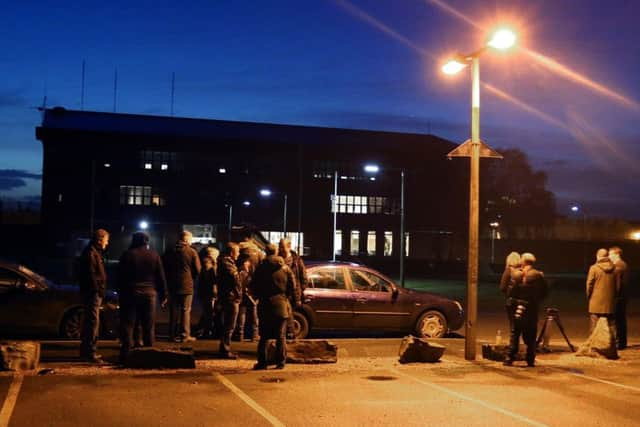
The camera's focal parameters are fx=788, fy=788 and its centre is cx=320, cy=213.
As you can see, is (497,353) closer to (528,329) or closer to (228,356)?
(528,329)

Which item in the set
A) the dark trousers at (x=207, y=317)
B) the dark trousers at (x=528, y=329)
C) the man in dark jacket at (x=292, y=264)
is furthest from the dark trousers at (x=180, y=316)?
the dark trousers at (x=528, y=329)

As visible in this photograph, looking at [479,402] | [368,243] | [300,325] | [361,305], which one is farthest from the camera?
[368,243]

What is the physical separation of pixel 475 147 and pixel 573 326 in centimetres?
866

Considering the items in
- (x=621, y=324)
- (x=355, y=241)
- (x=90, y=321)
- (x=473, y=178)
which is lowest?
(x=621, y=324)

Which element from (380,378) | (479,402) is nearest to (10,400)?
(380,378)

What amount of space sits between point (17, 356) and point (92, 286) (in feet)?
4.29

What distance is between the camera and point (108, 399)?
875 cm

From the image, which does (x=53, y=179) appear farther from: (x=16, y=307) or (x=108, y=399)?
(x=108, y=399)

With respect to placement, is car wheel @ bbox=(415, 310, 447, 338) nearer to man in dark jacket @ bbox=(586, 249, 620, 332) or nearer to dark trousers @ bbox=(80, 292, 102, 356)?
man in dark jacket @ bbox=(586, 249, 620, 332)

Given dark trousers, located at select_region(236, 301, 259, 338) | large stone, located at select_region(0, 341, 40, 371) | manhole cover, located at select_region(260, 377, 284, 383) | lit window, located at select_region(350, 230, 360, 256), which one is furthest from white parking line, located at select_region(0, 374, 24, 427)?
lit window, located at select_region(350, 230, 360, 256)

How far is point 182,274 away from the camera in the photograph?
13.0 metres

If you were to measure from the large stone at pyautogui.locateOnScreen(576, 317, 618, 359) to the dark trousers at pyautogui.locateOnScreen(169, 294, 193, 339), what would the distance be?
6.56m

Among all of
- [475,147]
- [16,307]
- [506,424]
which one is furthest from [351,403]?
[16,307]

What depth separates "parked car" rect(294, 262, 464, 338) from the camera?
14.7 m
